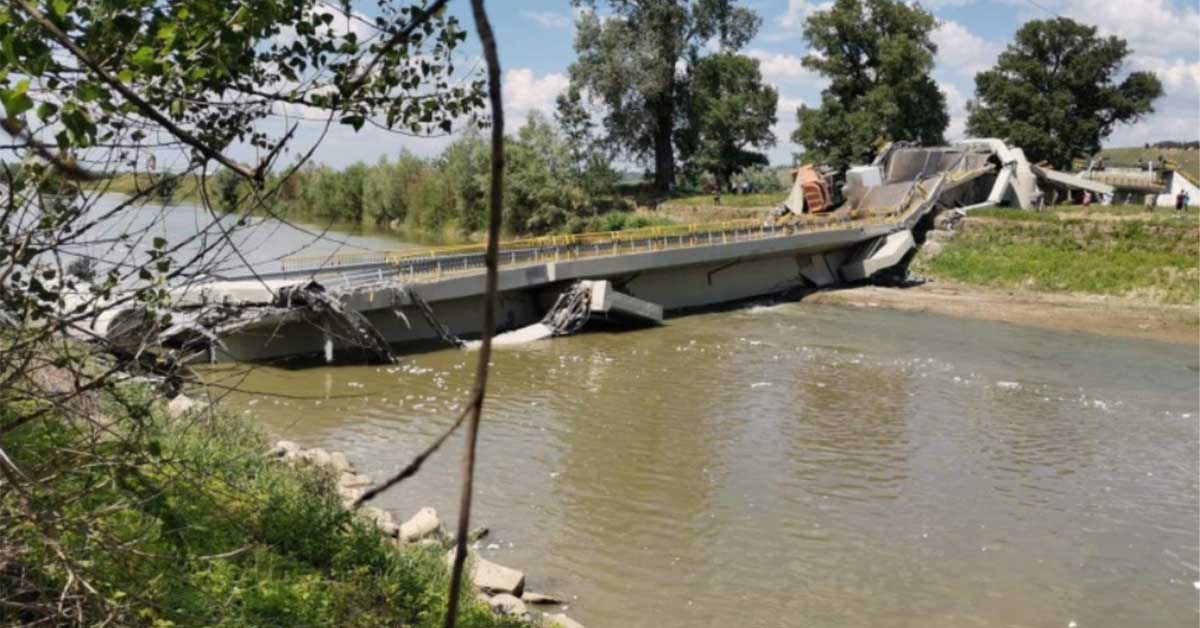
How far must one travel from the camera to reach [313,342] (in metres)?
22.4

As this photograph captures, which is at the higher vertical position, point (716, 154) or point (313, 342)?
point (716, 154)

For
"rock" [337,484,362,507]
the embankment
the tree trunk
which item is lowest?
"rock" [337,484,362,507]

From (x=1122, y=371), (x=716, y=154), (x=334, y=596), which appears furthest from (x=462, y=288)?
(x=716, y=154)

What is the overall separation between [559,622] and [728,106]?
48.3 metres

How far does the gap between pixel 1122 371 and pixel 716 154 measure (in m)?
34.3

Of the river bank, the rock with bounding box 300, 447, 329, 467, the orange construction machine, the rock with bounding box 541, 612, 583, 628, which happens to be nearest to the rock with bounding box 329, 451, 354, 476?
the rock with bounding box 300, 447, 329, 467

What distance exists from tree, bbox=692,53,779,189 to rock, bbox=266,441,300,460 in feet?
143

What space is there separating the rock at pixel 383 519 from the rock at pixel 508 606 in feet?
4.87

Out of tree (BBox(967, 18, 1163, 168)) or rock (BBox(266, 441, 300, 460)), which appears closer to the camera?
rock (BBox(266, 441, 300, 460))

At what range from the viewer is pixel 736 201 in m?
50.2

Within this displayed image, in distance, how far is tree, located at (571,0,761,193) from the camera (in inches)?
2056

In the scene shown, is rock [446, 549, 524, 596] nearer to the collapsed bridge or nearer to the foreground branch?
the collapsed bridge

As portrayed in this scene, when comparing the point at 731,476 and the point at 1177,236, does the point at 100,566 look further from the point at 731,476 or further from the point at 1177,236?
the point at 1177,236

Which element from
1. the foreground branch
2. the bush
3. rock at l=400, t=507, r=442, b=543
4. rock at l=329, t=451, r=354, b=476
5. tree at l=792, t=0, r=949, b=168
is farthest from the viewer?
tree at l=792, t=0, r=949, b=168
